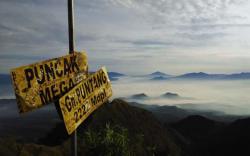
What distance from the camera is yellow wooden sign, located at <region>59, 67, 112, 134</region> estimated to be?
7.20m

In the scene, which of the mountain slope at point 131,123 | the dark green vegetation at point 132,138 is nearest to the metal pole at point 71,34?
the dark green vegetation at point 132,138

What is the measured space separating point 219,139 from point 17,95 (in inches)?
3299

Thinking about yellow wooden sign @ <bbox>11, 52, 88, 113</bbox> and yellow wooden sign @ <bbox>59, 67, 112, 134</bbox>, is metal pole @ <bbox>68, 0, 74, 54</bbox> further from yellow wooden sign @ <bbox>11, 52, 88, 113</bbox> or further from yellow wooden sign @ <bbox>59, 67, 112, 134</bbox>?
yellow wooden sign @ <bbox>59, 67, 112, 134</bbox>

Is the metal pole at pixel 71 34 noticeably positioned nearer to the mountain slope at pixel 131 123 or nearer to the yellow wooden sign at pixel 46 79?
the yellow wooden sign at pixel 46 79

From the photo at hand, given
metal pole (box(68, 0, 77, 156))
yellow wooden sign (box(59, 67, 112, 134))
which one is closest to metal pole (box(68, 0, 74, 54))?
metal pole (box(68, 0, 77, 156))

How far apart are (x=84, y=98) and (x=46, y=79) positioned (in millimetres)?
971

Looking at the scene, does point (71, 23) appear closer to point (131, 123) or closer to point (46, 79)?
point (46, 79)

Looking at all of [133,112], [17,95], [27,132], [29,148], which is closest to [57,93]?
[17,95]

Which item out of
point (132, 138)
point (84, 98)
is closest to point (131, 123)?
point (132, 138)

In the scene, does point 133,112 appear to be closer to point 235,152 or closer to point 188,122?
point 235,152

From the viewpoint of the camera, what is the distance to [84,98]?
7695mm

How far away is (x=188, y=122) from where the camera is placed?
121 meters

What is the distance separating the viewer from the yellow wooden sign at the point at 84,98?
7195 mm

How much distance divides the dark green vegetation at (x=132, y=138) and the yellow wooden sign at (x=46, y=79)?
15101 mm
